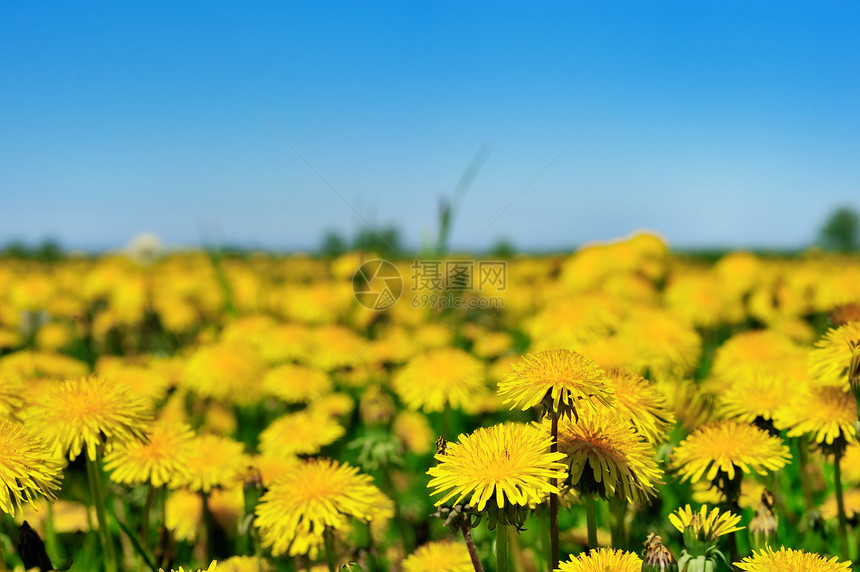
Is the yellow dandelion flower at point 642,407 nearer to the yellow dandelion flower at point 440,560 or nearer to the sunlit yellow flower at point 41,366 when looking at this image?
the yellow dandelion flower at point 440,560

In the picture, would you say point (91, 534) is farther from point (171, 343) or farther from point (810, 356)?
point (171, 343)

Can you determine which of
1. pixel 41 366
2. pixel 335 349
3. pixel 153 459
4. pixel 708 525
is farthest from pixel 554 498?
pixel 41 366

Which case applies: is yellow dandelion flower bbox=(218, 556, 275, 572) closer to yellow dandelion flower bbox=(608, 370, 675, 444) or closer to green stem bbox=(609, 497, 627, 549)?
green stem bbox=(609, 497, 627, 549)

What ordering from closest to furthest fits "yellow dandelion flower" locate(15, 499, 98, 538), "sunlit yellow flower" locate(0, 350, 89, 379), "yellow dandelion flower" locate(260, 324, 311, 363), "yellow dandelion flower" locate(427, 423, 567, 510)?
"yellow dandelion flower" locate(427, 423, 567, 510), "yellow dandelion flower" locate(15, 499, 98, 538), "sunlit yellow flower" locate(0, 350, 89, 379), "yellow dandelion flower" locate(260, 324, 311, 363)

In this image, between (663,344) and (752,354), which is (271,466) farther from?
(752,354)

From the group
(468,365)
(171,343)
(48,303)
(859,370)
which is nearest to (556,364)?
(859,370)

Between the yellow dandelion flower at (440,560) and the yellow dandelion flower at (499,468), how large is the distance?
0.44 meters

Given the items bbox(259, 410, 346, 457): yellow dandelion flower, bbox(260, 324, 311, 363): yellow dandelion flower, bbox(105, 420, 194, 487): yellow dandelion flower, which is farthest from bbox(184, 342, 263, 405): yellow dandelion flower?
bbox(105, 420, 194, 487): yellow dandelion flower

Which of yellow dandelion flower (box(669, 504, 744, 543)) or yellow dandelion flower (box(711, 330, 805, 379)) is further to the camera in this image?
yellow dandelion flower (box(711, 330, 805, 379))

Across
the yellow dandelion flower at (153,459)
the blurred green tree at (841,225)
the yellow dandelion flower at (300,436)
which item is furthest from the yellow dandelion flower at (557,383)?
the blurred green tree at (841,225)

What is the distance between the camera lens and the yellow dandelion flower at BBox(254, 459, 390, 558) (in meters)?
1.29

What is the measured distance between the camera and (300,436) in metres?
2.02

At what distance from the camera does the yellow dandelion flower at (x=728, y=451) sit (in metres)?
1.28

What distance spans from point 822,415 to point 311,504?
3.90 feet
